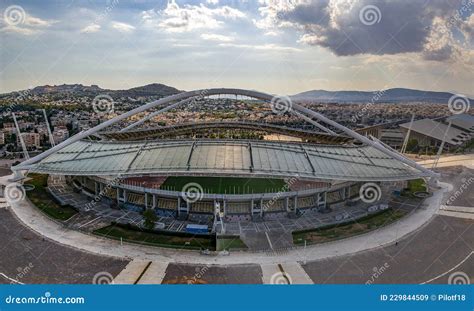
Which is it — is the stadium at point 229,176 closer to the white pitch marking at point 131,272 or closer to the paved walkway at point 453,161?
the white pitch marking at point 131,272

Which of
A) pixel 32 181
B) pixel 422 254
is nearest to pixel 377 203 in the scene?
pixel 422 254

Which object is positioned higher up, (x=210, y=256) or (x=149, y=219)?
(x=149, y=219)

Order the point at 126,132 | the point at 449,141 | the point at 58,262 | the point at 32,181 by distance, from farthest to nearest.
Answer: the point at 449,141
the point at 126,132
the point at 32,181
the point at 58,262

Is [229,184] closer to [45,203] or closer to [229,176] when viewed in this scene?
[229,176]

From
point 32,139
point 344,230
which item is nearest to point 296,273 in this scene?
point 344,230

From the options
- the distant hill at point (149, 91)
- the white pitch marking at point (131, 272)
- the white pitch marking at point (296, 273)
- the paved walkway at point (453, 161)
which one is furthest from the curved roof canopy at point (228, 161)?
the distant hill at point (149, 91)

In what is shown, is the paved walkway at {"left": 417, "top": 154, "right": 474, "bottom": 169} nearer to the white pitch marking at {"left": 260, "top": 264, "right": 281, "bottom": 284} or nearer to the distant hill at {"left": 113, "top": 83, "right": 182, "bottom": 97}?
the white pitch marking at {"left": 260, "top": 264, "right": 281, "bottom": 284}

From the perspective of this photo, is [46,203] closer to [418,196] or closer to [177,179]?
[177,179]
